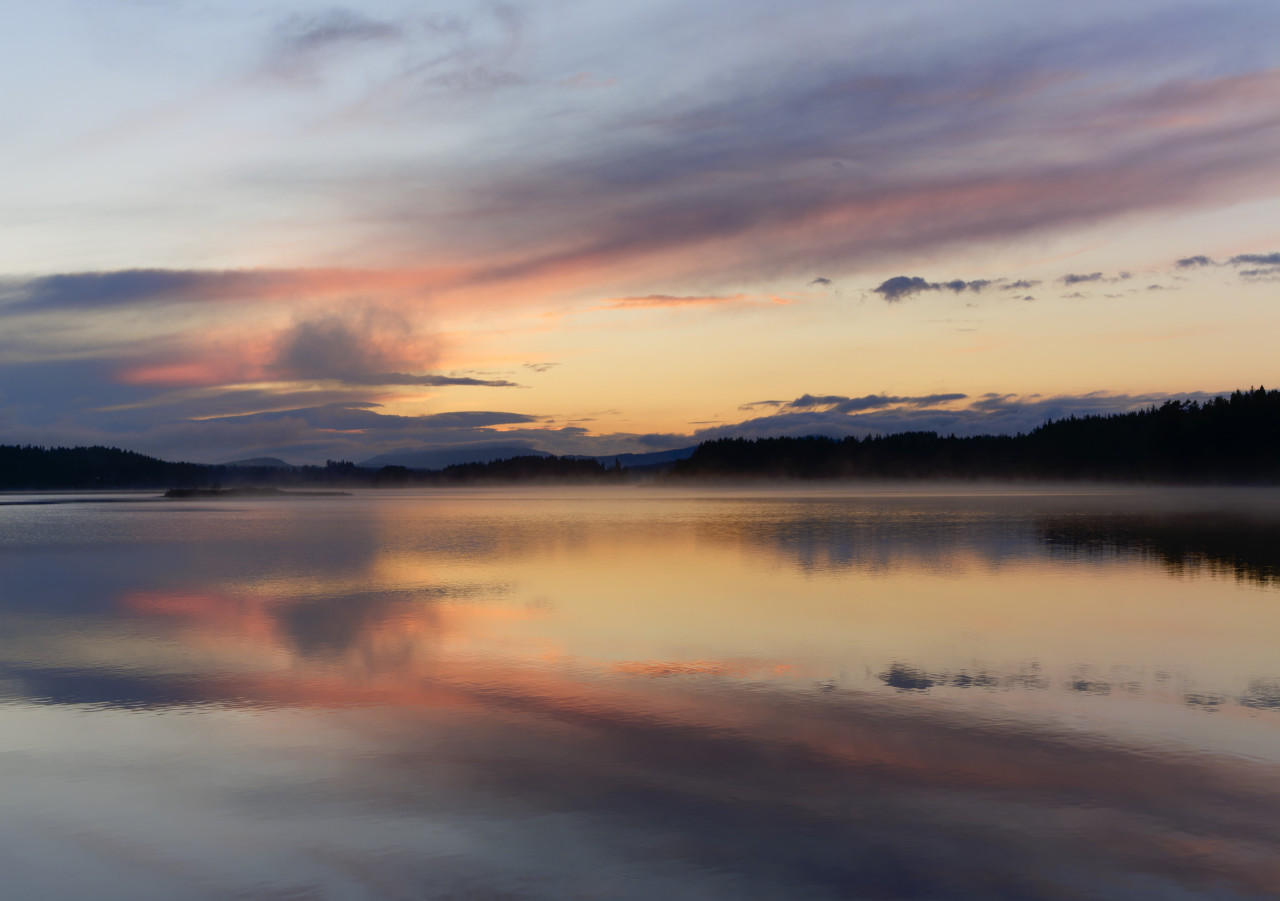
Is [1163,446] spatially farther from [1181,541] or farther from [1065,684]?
[1065,684]

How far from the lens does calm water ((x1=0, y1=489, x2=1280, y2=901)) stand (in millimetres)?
7438

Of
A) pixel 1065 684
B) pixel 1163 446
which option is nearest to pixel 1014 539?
pixel 1065 684

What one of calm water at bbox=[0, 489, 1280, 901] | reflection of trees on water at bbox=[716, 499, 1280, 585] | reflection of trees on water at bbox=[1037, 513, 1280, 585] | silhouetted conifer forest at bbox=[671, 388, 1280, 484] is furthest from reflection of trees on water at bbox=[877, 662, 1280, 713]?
silhouetted conifer forest at bbox=[671, 388, 1280, 484]

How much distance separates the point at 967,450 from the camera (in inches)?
7800

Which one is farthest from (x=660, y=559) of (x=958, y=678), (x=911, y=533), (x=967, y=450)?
(x=967, y=450)

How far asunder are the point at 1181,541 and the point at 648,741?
33747 millimetres

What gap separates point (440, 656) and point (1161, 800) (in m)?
10.8

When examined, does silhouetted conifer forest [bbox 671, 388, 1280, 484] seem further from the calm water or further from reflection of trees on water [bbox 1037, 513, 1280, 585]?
the calm water

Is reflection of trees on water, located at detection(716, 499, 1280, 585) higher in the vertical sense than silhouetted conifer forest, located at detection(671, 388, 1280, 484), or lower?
lower

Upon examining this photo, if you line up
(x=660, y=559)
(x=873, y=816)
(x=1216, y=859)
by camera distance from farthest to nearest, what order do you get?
(x=660, y=559)
(x=873, y=816)
(x=1216, y=859)

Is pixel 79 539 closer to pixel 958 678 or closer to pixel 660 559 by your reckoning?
pixel 660 559

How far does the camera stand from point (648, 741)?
35.0 feet

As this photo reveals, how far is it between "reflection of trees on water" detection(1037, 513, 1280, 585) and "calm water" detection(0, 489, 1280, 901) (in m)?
4.32

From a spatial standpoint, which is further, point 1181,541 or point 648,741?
point 1181,541
